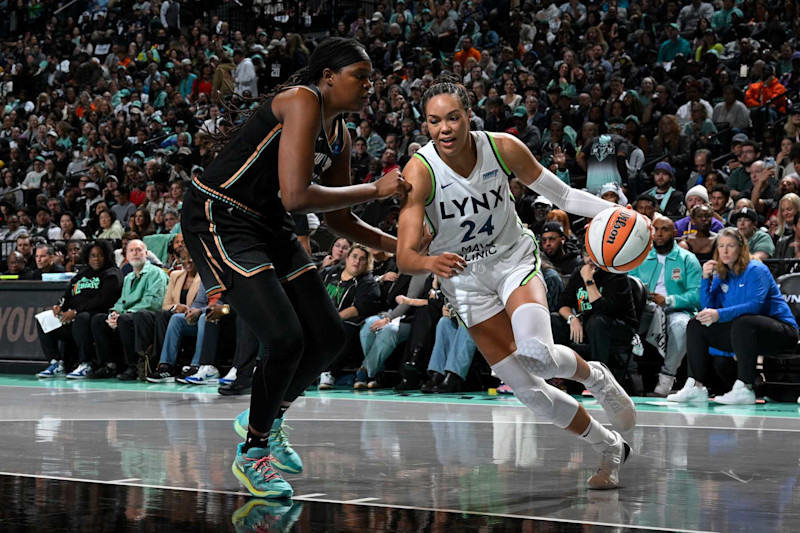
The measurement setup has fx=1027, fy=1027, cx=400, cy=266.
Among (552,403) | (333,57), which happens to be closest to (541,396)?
(552,403)

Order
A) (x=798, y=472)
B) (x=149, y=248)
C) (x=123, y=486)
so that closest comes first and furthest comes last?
1. (x=123, y=486)
2. (x=798, y=472)
3. (x=149, y=248)

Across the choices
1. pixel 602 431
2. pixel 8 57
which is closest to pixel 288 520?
pixel 602 431

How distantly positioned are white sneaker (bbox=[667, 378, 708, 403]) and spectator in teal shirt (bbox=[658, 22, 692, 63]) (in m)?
7.78

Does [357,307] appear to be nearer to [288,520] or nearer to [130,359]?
[130,359]

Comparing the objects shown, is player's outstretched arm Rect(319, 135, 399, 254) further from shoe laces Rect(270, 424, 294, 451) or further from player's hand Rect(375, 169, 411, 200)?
shoe laces Rect(270, 424, 294, 451)

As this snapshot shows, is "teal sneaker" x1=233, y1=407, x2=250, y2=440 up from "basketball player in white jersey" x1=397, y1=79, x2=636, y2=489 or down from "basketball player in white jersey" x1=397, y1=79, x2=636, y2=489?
down

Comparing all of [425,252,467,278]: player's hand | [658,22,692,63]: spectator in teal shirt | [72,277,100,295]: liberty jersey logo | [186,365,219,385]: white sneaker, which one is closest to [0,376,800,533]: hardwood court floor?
[425,252,467,278]: player's hand

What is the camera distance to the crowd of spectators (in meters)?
9.71

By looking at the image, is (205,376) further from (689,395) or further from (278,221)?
(278,221)

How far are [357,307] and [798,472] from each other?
567cm

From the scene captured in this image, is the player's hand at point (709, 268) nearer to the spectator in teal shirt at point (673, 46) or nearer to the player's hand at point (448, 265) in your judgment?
the player's hand at point (448, 265)

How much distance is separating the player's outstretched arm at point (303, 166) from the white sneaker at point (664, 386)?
211 inches

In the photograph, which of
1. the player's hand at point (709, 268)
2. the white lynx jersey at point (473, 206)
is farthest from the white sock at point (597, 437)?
the player's hand at point (709, 268)

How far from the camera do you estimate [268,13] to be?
2416cm
